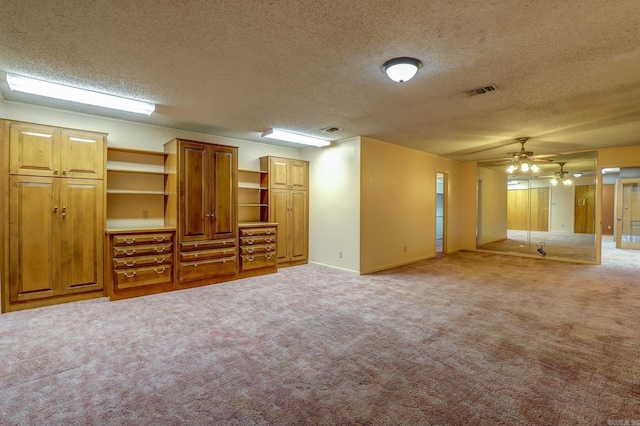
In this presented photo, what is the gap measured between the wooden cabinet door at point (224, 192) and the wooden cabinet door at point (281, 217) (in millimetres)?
965

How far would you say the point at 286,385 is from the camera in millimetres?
2078

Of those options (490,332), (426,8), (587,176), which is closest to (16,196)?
(426,8)

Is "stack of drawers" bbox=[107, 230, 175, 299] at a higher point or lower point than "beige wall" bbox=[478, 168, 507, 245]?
lower

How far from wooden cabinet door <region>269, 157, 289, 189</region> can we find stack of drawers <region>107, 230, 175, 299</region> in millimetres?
2127

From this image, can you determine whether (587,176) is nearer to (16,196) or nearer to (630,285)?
(630,285)

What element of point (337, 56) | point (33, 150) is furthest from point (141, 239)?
point (337, 56)

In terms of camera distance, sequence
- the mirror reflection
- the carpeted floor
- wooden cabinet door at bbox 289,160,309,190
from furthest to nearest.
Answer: the mirror reflection → wooden cabinet door at bbox 289,160,309,190 → the carpeted floor

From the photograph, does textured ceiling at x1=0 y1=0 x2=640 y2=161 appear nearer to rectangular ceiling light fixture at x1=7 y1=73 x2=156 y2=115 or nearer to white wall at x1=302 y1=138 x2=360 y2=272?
rectangular ceiling light fixture at x1=7 y1=73 x2=156 y2=115

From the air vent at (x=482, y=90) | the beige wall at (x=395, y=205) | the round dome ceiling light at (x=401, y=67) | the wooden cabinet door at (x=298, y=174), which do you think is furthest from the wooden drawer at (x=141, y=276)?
the air vent at (x=482, y=90)

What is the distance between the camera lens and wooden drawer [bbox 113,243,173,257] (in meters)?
3.97

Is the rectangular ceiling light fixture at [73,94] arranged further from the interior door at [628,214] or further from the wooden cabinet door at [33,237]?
the interior door at [628,214]

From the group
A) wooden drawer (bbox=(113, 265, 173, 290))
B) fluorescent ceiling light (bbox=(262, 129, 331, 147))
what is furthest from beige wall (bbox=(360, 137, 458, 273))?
wooden drawer (bbox=(113, 265, 173, 290))

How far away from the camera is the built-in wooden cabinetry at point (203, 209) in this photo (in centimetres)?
447

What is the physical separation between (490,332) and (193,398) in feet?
8.86
